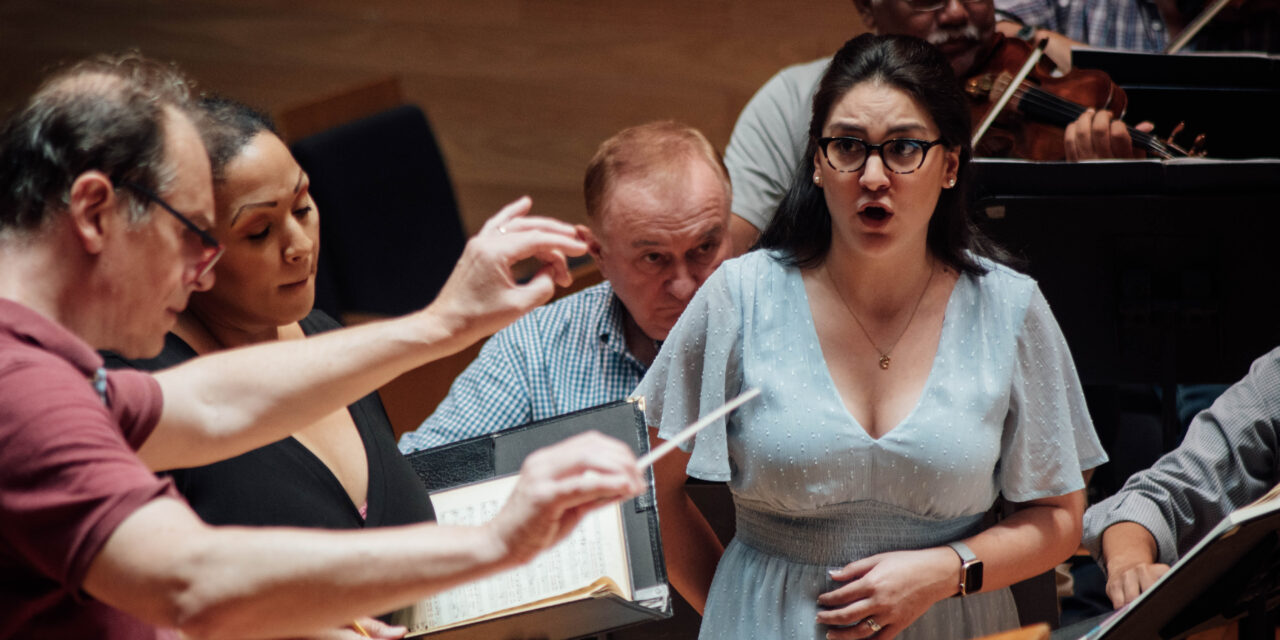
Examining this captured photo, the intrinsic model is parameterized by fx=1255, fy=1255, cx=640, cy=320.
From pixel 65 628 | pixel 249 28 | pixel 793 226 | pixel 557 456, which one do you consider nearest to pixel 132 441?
pixel 65 628

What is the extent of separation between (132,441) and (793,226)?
3.23 feet

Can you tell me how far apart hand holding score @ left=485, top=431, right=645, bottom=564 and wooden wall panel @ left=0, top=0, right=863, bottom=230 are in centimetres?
323

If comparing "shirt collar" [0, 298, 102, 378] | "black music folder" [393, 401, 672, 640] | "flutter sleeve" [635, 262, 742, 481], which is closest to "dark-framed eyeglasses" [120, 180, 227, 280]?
"shirt collar" [0, 298, 102, 378]

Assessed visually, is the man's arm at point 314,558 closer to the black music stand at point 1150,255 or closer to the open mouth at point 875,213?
the open mouth at point 875,213

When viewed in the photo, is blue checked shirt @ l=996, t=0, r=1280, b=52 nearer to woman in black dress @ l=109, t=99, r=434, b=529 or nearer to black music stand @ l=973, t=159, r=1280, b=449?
black music stand @ l=973, t=159, r=1280, b=449

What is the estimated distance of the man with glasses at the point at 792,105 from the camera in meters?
2.68

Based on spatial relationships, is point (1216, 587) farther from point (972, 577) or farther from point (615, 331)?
point (615, 331)

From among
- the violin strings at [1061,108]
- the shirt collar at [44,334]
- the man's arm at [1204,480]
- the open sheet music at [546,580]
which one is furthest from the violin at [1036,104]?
the shirt collar at [44,334]

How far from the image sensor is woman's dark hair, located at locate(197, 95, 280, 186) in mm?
1551

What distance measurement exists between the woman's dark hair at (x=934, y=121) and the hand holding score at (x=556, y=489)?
84cm

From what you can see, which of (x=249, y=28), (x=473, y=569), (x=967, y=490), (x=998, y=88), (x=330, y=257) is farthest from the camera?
(x=249, y=28)

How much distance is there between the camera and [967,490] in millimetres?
1606

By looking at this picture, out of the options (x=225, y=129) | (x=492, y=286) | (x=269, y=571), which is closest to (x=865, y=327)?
(x=492, y=286)

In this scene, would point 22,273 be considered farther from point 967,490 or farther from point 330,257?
point 330,257
